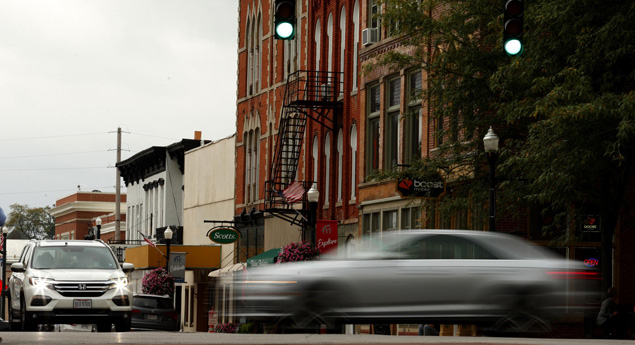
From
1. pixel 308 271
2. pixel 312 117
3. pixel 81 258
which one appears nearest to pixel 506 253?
pixel 308 271

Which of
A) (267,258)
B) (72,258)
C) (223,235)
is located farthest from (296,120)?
(72,258)

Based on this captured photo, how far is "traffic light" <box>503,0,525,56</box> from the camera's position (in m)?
15.7

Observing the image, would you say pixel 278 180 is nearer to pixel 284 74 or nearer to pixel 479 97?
pixel 284 74

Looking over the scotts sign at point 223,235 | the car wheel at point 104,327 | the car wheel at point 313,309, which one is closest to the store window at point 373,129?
the scotts sign at point 223,235

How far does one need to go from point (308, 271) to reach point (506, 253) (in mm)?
2620

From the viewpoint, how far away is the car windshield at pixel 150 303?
119ft

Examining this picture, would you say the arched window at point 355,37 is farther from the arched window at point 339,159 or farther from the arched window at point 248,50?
the arched window at point 248,50

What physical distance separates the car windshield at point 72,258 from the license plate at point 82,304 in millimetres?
972

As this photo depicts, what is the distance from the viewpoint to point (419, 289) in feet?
49.3

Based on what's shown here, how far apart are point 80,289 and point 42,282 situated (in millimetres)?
651

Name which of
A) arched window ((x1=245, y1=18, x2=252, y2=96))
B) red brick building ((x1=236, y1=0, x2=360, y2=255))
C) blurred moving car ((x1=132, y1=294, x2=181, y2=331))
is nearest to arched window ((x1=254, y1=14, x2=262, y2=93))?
red brick building ((x1=236, y1=0, x2=360, y2=255))

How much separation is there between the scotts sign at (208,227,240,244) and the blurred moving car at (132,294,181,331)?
7.92m

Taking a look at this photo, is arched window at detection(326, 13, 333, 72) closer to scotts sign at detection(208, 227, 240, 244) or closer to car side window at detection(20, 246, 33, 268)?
scotts sign at detection(208, 227, 240, 244)

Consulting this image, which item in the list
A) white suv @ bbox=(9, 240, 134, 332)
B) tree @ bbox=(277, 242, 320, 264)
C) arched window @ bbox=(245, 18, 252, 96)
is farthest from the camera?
arched window @ bbox=(245, 18, 252, 96)
